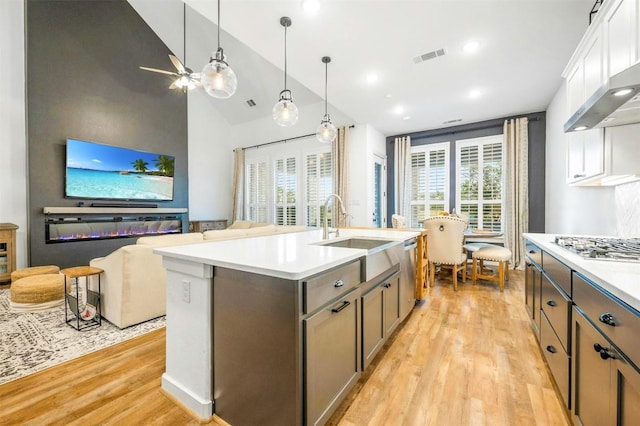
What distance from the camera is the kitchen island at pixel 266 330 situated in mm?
1153

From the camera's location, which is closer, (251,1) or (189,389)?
(189,389)

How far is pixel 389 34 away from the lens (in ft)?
9.04

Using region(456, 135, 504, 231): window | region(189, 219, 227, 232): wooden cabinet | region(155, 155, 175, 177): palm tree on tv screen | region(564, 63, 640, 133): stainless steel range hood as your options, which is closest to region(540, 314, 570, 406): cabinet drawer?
region(564, 63, 640, 133): stainless steel range hood

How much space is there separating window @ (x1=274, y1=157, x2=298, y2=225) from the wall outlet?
5.08 meters

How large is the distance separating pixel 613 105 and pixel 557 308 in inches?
47.2

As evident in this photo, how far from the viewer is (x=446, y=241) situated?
Answer: 3766 mm

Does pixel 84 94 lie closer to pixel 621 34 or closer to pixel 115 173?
pixel 115 173

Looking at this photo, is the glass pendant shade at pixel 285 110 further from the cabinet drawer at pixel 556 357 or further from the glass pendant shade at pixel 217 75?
the cabinet drawer at pixel 556 357

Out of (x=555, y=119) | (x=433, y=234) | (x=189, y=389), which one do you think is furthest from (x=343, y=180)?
(x=189, y=389)

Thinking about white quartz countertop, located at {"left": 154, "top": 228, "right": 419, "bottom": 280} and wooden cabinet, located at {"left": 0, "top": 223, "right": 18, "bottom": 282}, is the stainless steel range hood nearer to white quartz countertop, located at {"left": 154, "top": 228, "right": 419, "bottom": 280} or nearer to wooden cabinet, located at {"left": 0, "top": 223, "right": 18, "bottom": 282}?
white quartz countertop, located at {"left": 154, "top": 228, "right": 419, "bottom": 280}

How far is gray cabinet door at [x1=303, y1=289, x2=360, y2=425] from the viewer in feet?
3.88

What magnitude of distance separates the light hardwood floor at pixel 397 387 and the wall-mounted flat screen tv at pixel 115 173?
12.6 ft

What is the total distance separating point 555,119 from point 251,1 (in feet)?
15.1

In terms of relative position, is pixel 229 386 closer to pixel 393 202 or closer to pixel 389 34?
pixel 389 34
